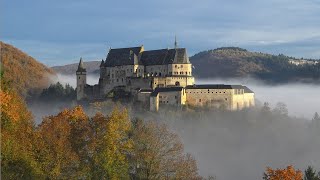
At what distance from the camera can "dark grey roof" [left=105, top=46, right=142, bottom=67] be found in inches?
3999

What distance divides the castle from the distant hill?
34671 millimetres

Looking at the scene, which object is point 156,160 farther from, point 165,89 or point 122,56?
point 122,56

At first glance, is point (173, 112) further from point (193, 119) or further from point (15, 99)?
point (15, 99)

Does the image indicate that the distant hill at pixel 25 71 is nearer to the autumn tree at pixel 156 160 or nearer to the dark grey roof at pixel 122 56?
the dark grey roof at pixel 122 56

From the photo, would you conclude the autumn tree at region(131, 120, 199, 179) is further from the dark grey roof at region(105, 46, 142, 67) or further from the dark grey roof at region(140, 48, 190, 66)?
the dark grey roof at region(105, 46, 142, 67)

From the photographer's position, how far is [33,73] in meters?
152

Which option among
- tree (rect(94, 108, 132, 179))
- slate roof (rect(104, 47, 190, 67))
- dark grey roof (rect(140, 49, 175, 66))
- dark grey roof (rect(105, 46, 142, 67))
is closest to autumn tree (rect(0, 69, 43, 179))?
tree (rect(94, 108, 132, 179))

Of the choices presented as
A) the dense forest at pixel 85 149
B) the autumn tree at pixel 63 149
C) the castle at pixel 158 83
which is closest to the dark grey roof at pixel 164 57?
the castle at pixel 158 83

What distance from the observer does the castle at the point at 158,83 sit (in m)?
92.4

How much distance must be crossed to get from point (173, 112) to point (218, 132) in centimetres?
1447

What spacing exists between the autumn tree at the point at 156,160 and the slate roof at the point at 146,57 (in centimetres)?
6507

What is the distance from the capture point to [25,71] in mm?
148875

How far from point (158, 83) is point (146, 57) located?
31.2ft

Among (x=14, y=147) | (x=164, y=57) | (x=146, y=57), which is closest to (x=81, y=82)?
(x=146, y=57)
